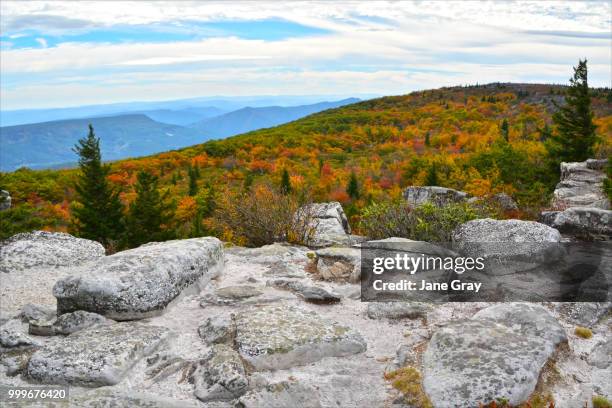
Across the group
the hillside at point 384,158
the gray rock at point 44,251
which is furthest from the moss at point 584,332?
the gray rock at point 44,251

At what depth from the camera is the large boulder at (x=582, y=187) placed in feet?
50.0

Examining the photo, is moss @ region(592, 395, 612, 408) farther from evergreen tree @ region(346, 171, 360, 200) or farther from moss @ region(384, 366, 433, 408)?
evergreen tree @ region(346, 171, 360, 200)

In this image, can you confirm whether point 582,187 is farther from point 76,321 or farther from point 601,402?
point 76,321

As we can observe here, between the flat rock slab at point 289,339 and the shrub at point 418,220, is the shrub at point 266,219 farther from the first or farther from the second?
the flat rock slab at point 289,339

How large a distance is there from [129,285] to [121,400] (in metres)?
2.15

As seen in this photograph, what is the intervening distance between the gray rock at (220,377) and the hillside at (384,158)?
974 centimetres

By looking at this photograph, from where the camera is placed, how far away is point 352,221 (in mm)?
30766

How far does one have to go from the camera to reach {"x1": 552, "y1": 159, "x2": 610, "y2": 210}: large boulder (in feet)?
→ 50.0

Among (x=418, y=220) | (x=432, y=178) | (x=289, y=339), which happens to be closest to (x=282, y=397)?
(x=289, y=339)

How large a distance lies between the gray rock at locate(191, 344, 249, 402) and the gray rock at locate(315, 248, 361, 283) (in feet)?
10.5

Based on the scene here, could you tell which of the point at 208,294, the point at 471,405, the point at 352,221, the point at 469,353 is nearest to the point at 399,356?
the point at 469,353

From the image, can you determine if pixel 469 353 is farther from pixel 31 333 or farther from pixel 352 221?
pixel 352 221

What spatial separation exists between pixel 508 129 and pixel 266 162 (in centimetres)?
3058

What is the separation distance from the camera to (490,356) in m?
5.47
